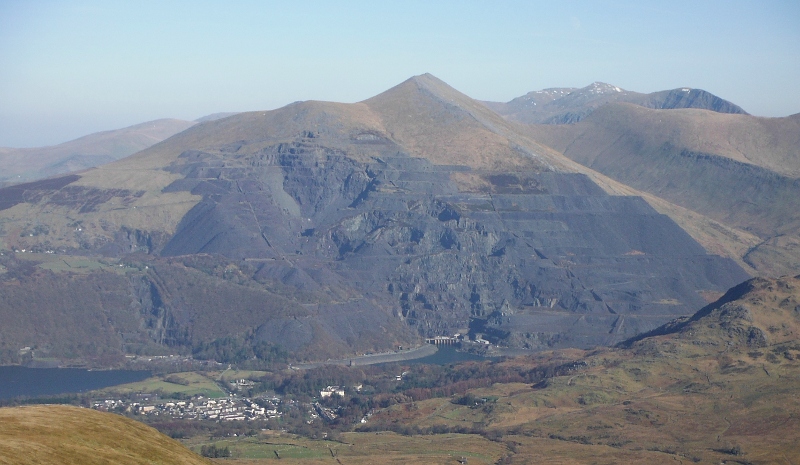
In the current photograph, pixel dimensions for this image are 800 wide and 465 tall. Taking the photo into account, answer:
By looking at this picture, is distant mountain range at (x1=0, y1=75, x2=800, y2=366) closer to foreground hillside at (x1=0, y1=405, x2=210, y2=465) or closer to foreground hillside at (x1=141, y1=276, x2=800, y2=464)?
foreground hillside at (x1=141, y1=276, x2=800, y2=464)

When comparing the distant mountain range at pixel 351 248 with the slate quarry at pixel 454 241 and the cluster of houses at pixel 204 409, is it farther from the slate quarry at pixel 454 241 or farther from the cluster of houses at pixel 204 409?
the cluster of houses at pixel 204 409

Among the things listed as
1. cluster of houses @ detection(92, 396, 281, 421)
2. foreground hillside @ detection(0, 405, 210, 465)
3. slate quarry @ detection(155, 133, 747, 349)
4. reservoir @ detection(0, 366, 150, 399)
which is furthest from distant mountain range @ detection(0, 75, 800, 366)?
foreground hillside @ detection(0, 405, 210, 465)

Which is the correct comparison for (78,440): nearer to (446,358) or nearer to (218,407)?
(218,407)

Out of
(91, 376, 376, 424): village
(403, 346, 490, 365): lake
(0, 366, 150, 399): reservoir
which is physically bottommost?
(403, 346, 490, 365): lake

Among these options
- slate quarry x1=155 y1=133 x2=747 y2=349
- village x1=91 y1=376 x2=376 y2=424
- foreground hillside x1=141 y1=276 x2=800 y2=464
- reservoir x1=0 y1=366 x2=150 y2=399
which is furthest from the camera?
slate quarry x1=155 y1=133 x2=747 y2=349

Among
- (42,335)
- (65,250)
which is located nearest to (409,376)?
(42,335)

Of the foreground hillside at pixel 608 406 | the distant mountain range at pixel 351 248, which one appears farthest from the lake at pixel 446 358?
the foreground hillside at pixel 608 406

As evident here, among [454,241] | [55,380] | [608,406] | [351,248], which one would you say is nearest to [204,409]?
[55,380]

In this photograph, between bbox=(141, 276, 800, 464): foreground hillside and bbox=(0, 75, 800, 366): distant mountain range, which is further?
bbox=(0, 75, 800, 366): distant mountain range
